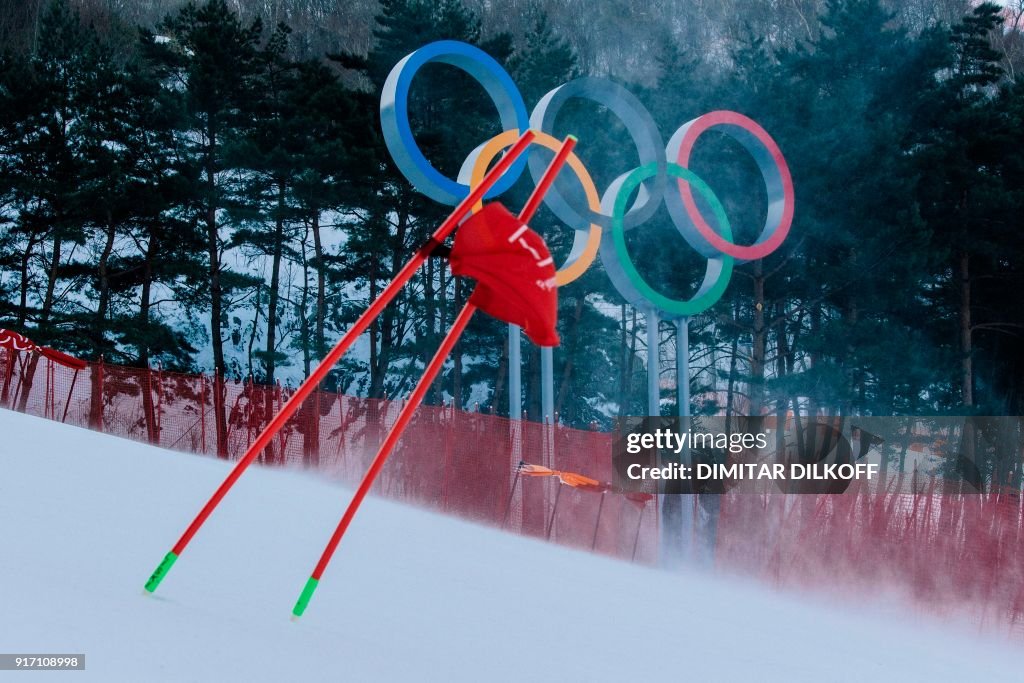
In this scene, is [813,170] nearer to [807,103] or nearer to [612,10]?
[807,103]

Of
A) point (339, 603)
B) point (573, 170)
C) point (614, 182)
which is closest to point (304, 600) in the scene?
point (339, 603)

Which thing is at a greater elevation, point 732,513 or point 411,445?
point 411,445

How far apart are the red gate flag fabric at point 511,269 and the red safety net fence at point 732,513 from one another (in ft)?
25.4

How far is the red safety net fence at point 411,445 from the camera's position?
12523 mm

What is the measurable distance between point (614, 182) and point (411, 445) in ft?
14.9

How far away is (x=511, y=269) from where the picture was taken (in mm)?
4812

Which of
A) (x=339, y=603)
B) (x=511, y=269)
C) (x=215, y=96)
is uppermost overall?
(x=215, y=96)

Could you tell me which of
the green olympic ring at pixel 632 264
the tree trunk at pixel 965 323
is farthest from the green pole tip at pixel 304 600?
the tree trunk at pixel 965 323

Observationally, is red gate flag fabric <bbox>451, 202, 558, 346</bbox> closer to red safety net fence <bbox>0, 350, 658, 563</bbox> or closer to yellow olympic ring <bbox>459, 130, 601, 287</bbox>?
yellow olympic ring <bbox>459, 130, 601, 287</bbox>

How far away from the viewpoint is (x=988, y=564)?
36.0 feet

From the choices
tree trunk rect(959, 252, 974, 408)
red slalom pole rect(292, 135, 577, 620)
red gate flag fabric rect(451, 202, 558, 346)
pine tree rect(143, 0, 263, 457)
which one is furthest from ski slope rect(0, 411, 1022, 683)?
pine tree rect(143, 0, 263, 457)

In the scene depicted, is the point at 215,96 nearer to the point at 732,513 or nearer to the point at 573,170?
the point at 573,170

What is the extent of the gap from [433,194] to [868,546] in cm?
652

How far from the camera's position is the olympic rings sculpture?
1137 centimetres
